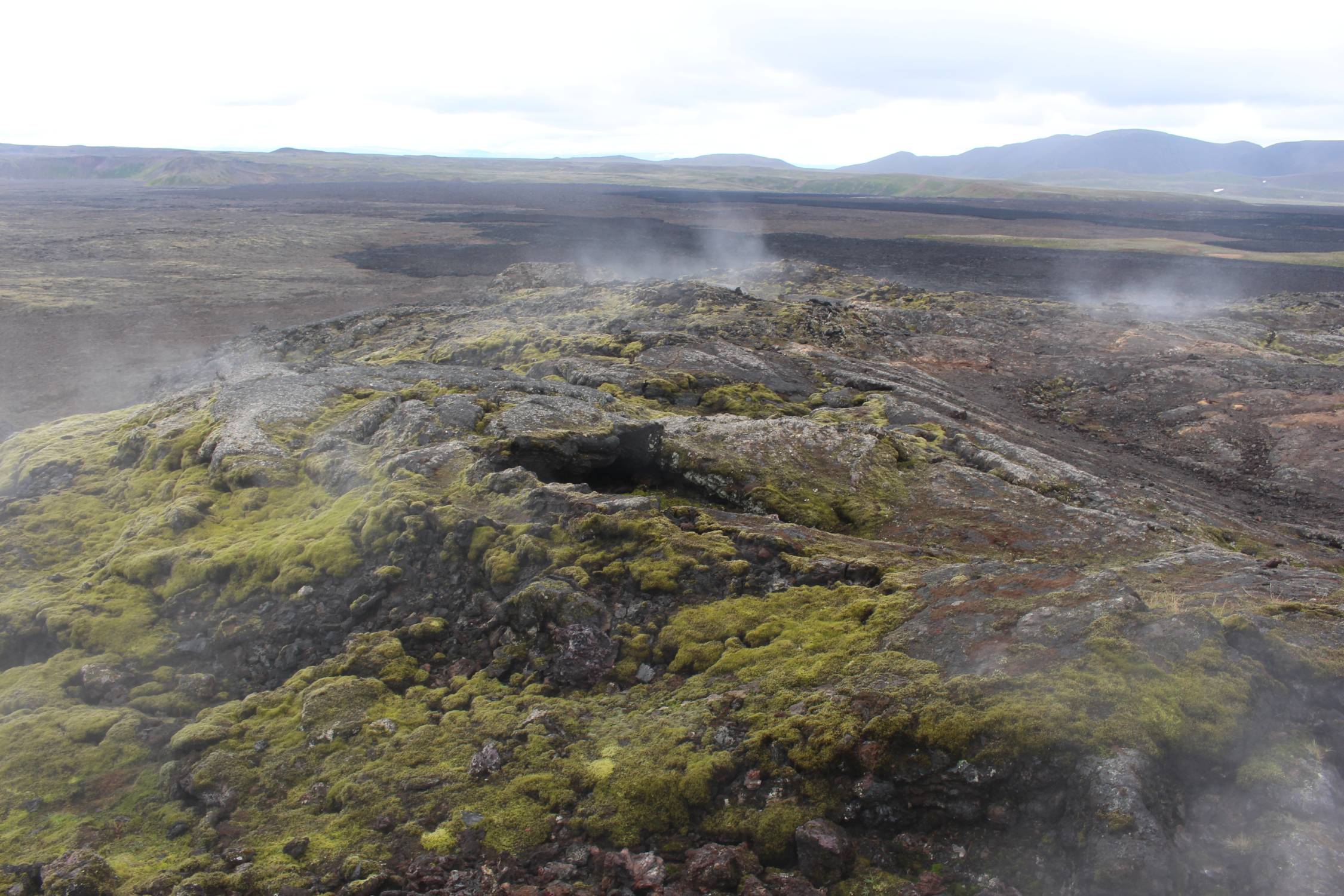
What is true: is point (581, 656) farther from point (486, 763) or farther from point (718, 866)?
point (718, 866)

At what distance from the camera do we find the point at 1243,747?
308 inches

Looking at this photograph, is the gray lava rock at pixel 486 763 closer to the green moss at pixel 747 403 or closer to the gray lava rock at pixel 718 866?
the gray lava rock at pixel 718 866

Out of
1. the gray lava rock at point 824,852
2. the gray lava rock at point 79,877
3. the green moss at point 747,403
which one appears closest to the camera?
the gray lava rock at point 824,852

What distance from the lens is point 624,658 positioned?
11.7 metres

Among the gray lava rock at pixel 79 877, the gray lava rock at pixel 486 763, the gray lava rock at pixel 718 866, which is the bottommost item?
the gray lava rock at pixel 79 877

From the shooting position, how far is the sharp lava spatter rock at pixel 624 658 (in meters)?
7.87

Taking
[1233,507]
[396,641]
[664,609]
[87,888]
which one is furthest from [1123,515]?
[87,888]

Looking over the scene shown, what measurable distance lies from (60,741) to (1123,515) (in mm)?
23521

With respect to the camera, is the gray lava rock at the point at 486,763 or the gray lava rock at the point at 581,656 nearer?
the gray lava rock at the point at 486,763

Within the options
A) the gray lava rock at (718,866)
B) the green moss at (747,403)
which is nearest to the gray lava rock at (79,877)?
the gray lava rock at (718,866)

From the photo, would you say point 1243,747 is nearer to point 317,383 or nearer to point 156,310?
point 317,383

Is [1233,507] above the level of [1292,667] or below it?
below

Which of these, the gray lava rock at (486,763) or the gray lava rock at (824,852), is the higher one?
the gray lava rock at (824,852)

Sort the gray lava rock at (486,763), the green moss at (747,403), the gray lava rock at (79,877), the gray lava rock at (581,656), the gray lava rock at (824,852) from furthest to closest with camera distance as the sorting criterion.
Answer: the green moss at (747,403) < the gray lava rock at (581,656) < the gray lava rock at (486,763) < the gray lava rock at (79,877) < the gray lava rock at (824,852)
